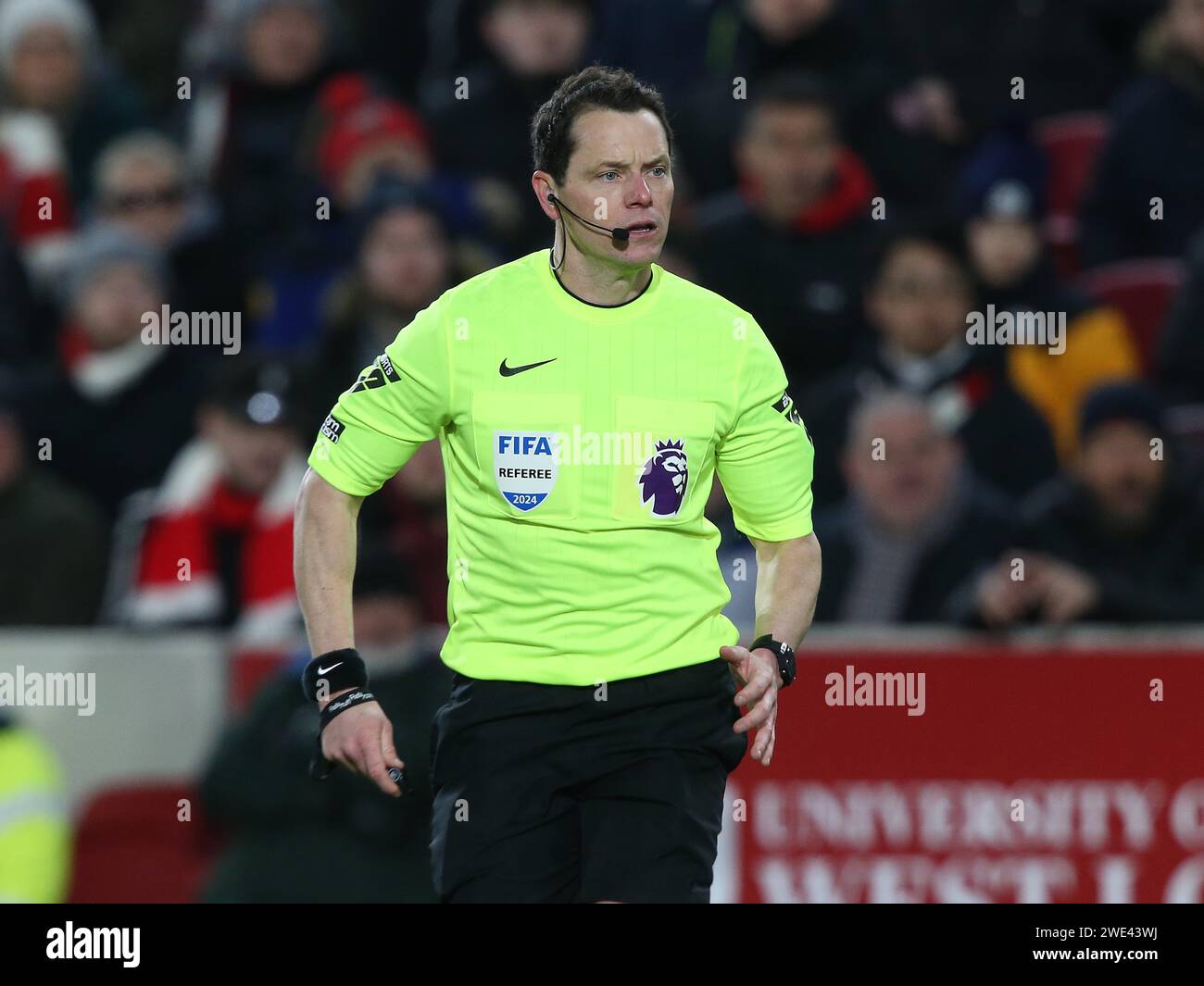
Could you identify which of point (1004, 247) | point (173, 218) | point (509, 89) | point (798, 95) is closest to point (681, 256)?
point (798, 95)

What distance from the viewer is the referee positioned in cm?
411

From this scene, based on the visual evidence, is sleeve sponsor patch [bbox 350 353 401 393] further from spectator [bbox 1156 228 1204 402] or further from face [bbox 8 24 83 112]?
face [bbox 8 24 83 112]

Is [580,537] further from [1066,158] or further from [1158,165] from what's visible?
[1066,158]

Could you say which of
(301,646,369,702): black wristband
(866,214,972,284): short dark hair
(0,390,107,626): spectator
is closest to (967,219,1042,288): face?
(866,214,972,284): short dark hair

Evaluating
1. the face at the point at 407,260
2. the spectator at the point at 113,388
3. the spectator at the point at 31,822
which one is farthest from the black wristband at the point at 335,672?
the face at the point at 407,260

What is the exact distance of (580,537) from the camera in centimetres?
414

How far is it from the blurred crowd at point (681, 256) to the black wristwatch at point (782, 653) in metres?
2.44

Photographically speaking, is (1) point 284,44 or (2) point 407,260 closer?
(2) point 407,260

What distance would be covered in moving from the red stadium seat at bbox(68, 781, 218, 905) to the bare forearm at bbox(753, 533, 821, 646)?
300 cm

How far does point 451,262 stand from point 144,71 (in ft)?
9.39

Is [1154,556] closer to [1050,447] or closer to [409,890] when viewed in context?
[1050,447]

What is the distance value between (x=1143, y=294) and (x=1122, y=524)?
1478 millimetres

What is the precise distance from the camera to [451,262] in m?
7.88

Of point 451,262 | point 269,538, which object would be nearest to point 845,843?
point 269,538
